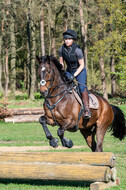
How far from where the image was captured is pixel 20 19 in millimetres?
41719

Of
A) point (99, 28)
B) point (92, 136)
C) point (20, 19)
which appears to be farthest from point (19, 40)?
point (92, 136)

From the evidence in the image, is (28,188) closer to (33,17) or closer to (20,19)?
(33,17)

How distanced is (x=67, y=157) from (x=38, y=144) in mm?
7762

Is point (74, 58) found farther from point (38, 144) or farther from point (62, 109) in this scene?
point (38, 144)

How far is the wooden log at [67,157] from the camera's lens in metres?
6.42

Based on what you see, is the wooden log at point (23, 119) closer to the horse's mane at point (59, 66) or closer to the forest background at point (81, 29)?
the forest background at point (81, 29)

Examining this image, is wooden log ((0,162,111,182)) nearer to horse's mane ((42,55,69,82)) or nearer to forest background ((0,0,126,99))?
horse's mane ((42,55,69,82))

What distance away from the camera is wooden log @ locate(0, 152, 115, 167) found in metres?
6.42

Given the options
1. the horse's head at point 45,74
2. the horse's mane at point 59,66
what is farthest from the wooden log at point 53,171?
the horse's mane at point 59,66

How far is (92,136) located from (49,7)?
26473 millimetres

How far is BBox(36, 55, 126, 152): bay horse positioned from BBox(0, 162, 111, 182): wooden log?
0.82 meters

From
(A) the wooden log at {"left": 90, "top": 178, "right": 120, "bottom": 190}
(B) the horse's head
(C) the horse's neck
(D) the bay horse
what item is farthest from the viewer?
(C) the horse's neck

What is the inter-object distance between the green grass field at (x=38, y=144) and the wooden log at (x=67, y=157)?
67cm

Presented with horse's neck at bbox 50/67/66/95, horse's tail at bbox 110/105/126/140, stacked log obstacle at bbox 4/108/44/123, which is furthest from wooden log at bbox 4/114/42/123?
horse's neck at bbox 50/67/66/95
